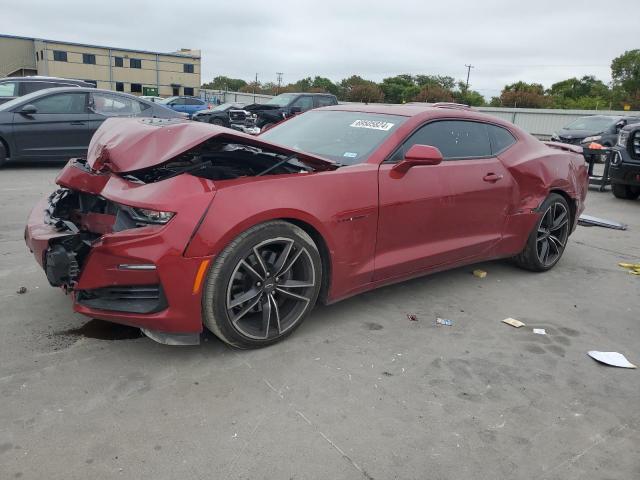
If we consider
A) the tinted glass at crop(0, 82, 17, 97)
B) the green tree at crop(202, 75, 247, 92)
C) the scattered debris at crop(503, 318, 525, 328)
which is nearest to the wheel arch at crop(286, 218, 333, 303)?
the scattered debris at crop(503, 318, 525, 328)

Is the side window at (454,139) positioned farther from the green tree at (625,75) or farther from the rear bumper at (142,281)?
the green tree at (625,75)

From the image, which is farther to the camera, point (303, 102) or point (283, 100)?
point (283, 100)

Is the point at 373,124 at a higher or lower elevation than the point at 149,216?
higher

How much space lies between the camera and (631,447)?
2.38 metres

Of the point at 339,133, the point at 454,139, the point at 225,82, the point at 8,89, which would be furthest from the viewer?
the point at 225,82

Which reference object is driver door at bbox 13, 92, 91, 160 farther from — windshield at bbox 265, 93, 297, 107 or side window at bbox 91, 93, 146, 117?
windshield at bbox 265, 93, 297, 107

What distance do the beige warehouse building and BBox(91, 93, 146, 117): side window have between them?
42.4 meters

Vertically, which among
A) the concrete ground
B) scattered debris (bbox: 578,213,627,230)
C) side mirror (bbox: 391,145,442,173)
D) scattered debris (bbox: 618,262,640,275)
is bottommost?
the concrete ground

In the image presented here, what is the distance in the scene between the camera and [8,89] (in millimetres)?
11047

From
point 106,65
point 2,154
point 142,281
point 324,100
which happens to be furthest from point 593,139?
point 106,65

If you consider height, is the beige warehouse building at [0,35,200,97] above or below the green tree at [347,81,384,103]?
above

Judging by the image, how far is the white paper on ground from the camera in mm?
3158

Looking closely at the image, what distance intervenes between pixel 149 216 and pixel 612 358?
9.47 ft

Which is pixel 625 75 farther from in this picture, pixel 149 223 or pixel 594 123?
pixel 149 223
